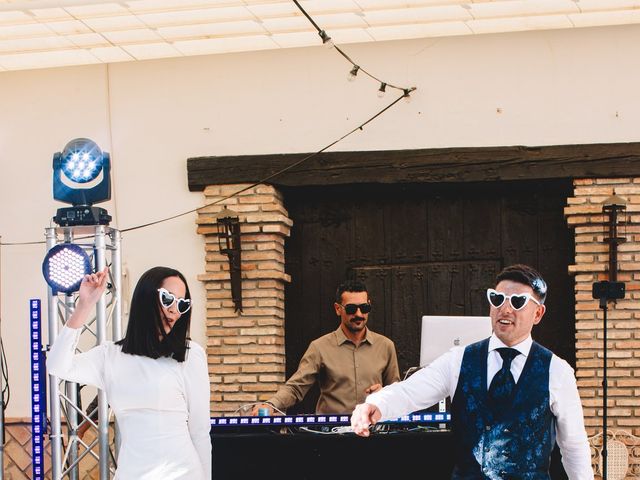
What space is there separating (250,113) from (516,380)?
524 cm

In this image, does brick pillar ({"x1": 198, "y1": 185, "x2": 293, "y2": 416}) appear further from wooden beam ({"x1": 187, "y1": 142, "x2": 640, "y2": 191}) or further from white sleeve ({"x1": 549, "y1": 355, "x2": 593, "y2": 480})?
white sleeve ({"x1": 549, "y1": 355, "x2": 593, "y2": 480})

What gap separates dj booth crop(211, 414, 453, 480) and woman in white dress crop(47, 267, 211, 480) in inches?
59.6

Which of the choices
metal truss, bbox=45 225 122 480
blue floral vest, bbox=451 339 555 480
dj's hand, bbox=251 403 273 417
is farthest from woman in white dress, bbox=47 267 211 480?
metal truss, bbox=45 225 122 480

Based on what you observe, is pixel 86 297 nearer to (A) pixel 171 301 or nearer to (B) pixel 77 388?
(A) pixel 171 301

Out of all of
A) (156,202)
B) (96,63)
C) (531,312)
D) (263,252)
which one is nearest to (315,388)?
(263,252)

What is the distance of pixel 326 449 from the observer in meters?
5.70

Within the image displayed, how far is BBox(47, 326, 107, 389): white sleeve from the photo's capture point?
13.8 feet

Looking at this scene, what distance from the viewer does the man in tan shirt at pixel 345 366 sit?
6.83m

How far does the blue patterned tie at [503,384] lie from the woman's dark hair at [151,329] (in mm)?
1172

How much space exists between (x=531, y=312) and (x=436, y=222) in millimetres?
4786

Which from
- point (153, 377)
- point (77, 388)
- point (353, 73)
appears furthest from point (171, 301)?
point (353, 73)

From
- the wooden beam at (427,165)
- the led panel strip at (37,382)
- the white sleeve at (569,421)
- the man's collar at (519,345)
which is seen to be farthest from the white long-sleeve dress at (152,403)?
the wooden beam at (427,165)

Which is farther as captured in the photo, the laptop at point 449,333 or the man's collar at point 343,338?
the man's collar at point 343,338

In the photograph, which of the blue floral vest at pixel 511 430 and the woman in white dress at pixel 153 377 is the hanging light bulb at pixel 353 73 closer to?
the woman in white dress at pixel 153 377
